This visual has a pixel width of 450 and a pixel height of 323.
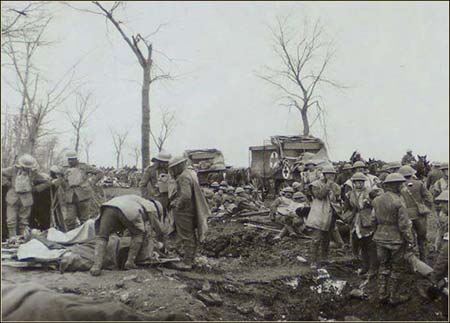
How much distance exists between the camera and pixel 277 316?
245 inches

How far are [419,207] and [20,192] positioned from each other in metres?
6.10

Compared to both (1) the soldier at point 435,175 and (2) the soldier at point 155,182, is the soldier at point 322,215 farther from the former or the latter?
(1) the soldier at point 435,175

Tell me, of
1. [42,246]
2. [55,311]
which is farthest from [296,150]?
[55,311]

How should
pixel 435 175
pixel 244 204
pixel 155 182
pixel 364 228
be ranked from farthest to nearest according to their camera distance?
pixel 244 204
pixel 435 175
pixel 155 182
pixel 364 228

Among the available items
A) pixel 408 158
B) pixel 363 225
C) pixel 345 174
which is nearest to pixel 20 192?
pixel 363 225

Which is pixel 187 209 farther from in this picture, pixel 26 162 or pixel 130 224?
pixel 26 162

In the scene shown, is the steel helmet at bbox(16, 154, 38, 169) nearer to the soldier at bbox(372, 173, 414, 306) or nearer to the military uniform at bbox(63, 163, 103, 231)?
the military uniform at bbox(63, 163, 103, 231)

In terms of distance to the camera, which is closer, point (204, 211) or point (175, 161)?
point (175, 161)

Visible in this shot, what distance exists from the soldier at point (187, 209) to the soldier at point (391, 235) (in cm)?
248

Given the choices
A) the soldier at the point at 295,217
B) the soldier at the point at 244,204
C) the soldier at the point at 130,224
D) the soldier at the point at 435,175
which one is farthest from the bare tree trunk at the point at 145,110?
the soldier at the point at 435,175

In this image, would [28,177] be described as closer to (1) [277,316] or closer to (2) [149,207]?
(2) [149,207]

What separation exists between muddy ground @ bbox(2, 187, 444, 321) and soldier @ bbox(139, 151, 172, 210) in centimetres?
157

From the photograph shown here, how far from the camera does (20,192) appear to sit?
754 cm

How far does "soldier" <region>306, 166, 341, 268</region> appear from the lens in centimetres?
832
